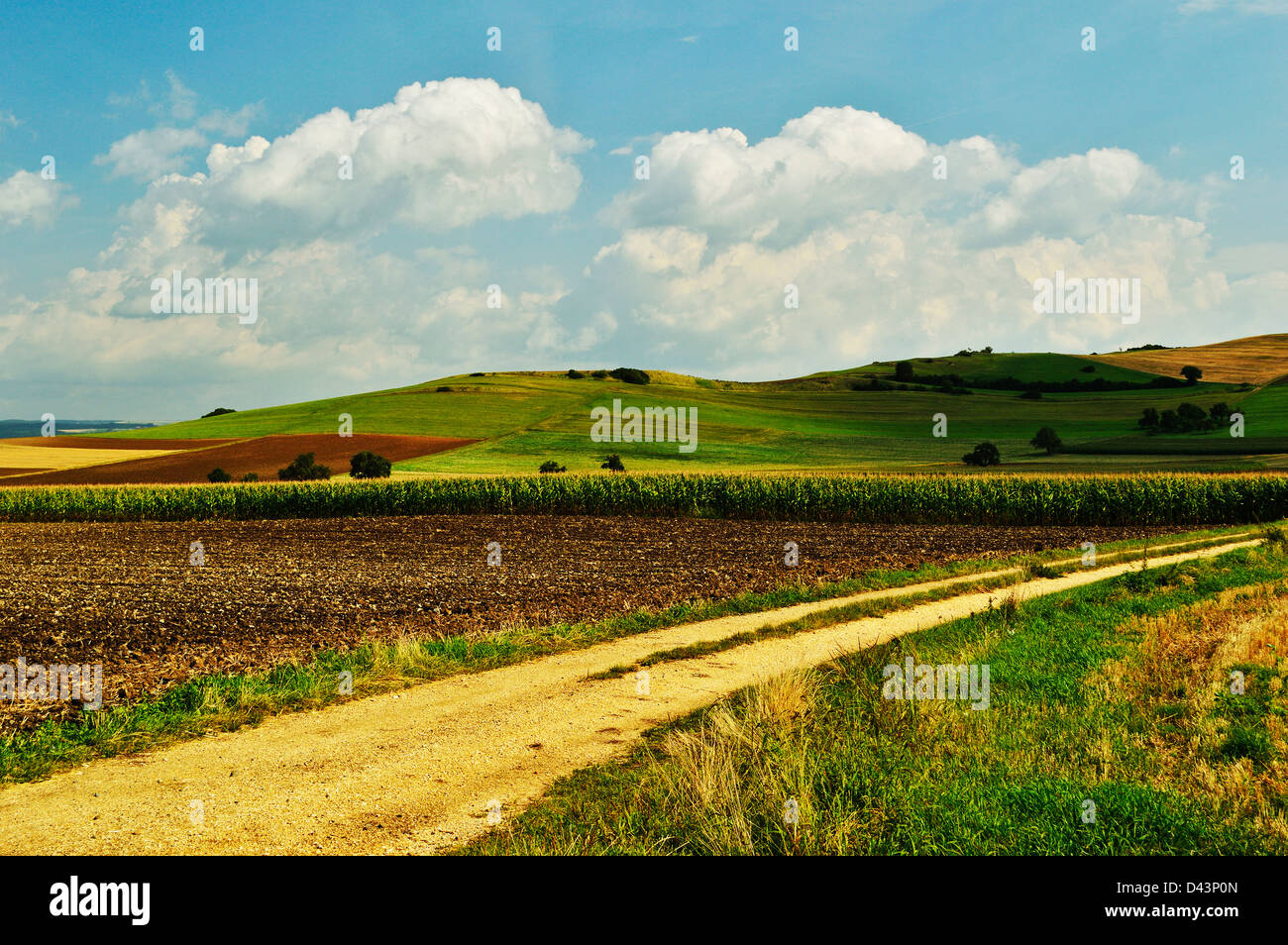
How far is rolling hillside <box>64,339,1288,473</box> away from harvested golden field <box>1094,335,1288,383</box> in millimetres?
1644

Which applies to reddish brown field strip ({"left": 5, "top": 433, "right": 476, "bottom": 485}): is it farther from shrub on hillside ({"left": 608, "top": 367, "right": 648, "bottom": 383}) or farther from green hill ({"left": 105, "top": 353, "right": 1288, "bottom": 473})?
shrub on hillside ({"left": 608, "top": 367, "right": 648, "bottom": 383})

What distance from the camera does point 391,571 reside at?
961 inches

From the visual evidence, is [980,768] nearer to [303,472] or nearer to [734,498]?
[734,498]

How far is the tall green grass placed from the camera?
4088 centimetres

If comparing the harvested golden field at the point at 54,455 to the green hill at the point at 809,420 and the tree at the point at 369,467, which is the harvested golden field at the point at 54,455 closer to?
the green hill at the point at 809,420

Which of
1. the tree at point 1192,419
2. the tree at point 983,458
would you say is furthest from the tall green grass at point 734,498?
the tree at point 1192,419

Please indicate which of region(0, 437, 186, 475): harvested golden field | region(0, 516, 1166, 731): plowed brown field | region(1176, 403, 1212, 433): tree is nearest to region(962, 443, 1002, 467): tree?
region(0, 516, 1166, 731): plowed brown field

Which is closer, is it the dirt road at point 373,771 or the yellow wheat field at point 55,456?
the dirt road at point 373,771

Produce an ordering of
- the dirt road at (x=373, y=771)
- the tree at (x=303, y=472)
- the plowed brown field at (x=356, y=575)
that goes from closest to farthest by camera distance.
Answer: the dirt road at (x=373, y=771)
the plowed brown field at (x=356, y=575)
the tree at (x=303, y=472)

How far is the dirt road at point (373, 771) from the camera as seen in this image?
7250 mm

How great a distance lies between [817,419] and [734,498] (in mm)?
54264

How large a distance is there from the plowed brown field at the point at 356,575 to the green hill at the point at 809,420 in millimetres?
25524

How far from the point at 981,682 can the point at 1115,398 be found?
107 meters

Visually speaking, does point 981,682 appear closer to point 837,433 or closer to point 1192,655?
point 1192,655
